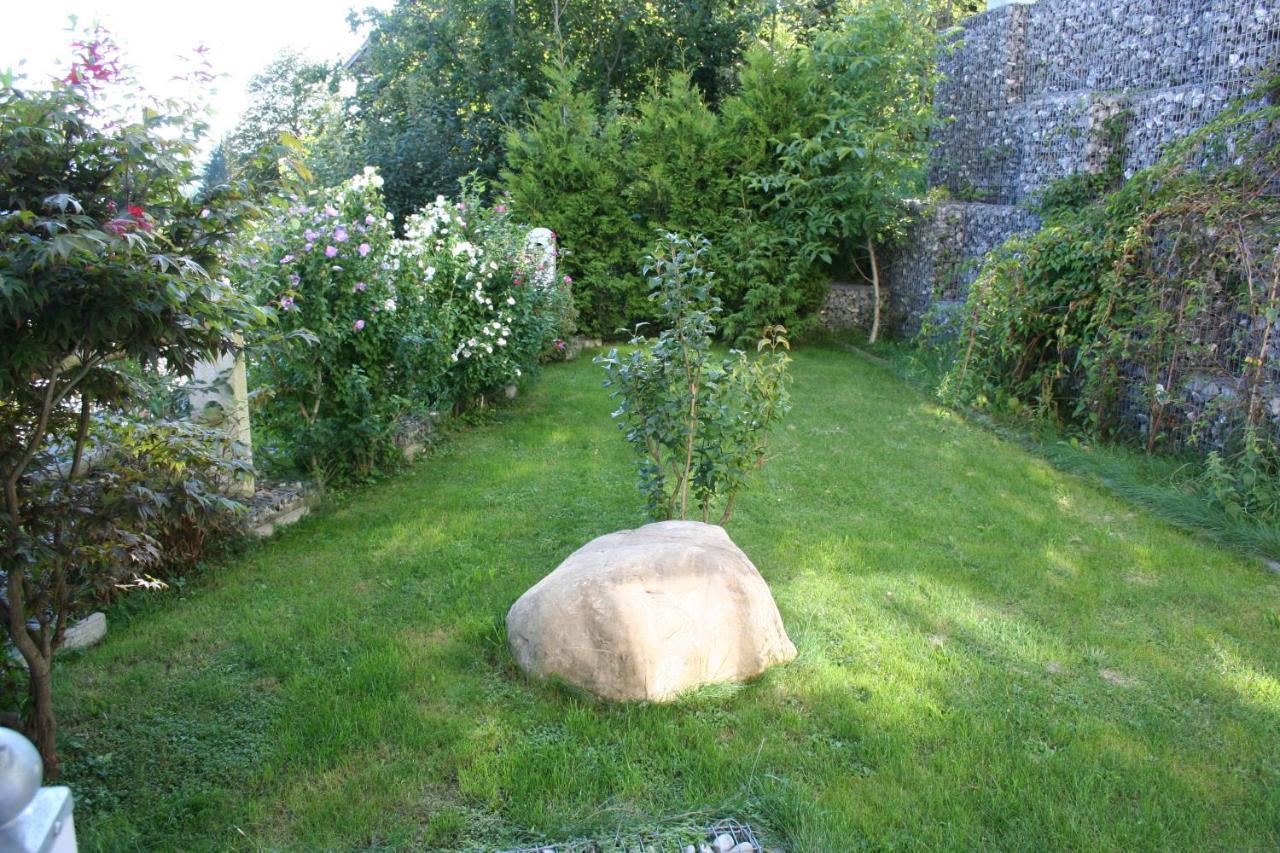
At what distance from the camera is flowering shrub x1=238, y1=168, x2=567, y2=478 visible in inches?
211

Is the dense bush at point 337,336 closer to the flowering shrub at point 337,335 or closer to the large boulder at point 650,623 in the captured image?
the flowering shrub at point 337,335

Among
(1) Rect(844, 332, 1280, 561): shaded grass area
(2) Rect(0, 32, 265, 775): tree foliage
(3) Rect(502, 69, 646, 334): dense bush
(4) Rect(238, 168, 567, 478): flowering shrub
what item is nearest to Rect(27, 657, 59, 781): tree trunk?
(2) Rect(0, 32, 265, 775): tree foliage

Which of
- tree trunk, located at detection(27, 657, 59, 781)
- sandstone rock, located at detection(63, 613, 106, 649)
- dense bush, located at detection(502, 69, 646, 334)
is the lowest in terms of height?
sandstone rock, located at detection(63, 613, 106, 649)

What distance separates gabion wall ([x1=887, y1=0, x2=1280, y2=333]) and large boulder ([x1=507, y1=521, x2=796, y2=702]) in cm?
639

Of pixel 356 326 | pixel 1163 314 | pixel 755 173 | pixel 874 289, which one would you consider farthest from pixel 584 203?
pixel 1163 314

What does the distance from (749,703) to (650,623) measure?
474 mm

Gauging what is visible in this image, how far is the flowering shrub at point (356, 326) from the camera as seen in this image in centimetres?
535

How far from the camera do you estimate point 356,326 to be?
18.3 feet

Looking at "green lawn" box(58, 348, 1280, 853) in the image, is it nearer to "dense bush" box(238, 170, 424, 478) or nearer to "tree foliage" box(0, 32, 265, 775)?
"dense bush" box(238, 170, 424, 478)

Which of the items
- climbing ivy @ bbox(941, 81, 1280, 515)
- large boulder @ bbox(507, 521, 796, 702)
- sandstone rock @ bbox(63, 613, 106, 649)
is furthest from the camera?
climbing ivy @ bbox(941, 81, 1280, 515)

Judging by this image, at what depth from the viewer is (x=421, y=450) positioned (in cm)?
672

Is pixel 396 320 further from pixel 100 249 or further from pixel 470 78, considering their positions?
pixel 470 78

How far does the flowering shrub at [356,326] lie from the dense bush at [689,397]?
1722mm

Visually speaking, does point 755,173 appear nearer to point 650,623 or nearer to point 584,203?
point 584,203
